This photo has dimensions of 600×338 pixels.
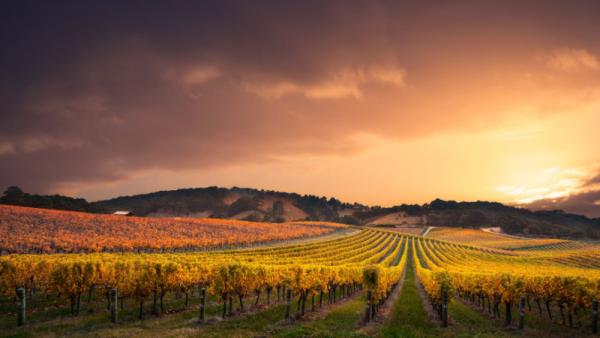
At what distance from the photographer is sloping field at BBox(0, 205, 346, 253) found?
75.9 metres

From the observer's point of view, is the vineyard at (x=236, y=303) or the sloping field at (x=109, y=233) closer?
the vineyard at (x=236, y=303)

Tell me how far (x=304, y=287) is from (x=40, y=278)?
23473mm

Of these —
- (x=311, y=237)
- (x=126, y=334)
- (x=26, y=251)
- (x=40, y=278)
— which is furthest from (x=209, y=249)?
(x=126, y=334)

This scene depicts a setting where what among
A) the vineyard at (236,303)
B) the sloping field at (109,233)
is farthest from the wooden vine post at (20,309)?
the sloping field at (109,233)

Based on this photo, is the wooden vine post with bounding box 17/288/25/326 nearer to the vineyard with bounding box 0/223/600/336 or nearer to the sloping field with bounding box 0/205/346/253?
the vineyard with bounding box 0/223/600/336

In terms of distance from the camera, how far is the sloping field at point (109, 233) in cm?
7594

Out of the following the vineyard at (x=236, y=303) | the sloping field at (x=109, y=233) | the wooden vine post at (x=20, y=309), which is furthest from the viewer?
the sloping field at (x=109, y=233)

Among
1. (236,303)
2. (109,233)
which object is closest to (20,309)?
(236,303)

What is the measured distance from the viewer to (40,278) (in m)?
30.9

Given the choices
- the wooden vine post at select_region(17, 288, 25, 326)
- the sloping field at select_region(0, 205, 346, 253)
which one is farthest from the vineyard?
the sloping field at select_region(0, 205, 346, 253)

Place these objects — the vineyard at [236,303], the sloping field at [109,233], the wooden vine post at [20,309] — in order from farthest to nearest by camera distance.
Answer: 1. the sloping field at [109,233]
2. the vineyard at [236,303]
3. the wooden vine post at [20,309]

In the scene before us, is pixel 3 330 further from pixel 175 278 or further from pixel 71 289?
pixel 175 278

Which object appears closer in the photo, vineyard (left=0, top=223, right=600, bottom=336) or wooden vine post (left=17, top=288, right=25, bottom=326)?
wooden vine post (left=17, top=288, right=25, bottom=326)

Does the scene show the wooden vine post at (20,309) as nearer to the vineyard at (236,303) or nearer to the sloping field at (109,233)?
the vineyard at (236,303)
